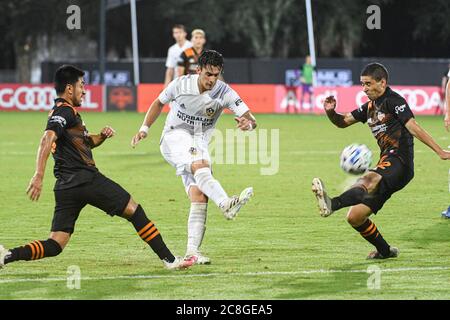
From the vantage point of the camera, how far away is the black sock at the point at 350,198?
9875mm

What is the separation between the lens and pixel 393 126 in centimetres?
1042

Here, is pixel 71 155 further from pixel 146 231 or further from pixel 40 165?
pixel 146 231

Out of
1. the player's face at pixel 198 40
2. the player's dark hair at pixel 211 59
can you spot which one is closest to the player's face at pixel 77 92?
the player's dark hair at pixel 211 59

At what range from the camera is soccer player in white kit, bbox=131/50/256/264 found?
10258mm

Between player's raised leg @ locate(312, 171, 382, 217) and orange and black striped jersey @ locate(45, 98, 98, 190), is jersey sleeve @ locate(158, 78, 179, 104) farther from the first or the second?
player's raised leg @ locate(312, 171, 382, 217)

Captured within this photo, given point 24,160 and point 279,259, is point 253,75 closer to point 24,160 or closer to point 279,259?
point 24,160

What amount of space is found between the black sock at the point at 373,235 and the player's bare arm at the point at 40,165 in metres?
3.06

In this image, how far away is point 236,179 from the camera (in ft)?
60.8

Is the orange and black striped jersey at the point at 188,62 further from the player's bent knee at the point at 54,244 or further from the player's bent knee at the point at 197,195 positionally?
the player's bent knee at the point at 54,244

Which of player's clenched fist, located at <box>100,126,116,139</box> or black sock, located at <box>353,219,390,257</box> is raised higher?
player's clenched fist, located at <box>100,126,116,139</box>

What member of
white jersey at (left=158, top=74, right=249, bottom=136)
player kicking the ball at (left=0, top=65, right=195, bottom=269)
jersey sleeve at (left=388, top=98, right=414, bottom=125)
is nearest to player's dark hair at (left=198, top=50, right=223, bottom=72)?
white jersey at (left=158, top=74, right=249, bottom=136)

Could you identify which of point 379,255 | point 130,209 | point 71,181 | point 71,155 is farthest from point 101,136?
point 379,255

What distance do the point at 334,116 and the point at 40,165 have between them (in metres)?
3.39

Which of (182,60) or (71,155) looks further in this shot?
(182,60)
